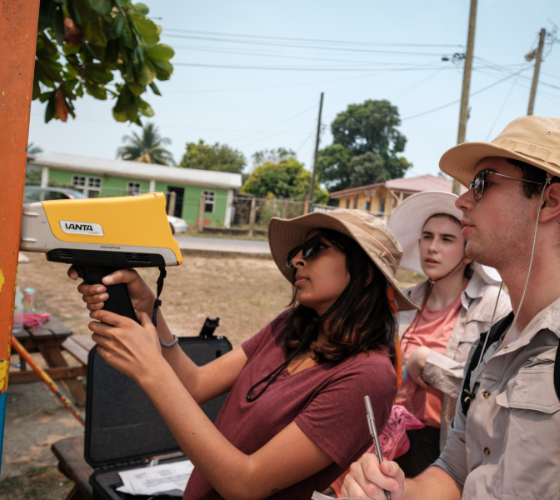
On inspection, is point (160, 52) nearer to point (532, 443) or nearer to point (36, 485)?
point (532, 443)

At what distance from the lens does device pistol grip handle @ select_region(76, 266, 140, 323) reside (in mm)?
1268

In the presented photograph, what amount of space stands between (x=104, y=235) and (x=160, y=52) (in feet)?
6.05

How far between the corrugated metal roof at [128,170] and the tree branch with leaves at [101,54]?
2092 centimetres

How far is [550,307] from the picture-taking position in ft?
3.80

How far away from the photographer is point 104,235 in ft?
3.92

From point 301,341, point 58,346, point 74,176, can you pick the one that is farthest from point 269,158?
point 301,341

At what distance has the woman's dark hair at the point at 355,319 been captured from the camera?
155cm

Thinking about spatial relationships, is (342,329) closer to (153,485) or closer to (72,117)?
(153,485)

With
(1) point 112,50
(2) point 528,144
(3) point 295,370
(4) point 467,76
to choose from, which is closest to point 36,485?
(3) point 295,370

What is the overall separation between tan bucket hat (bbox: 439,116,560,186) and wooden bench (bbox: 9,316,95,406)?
3.75 m

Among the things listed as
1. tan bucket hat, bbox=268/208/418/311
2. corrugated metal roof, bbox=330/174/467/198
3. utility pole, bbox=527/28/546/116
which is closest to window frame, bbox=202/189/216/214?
corrugated metal roof, bbox=330/174/467/198

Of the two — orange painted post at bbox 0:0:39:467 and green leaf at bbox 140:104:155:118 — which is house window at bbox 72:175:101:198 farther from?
orange painted post at bbox 0:0:39:467

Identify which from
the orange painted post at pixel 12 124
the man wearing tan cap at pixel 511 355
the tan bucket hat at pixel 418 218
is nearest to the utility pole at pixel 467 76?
the tan bucket hat at pixel 418 218

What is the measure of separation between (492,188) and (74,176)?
2520 centimetres
